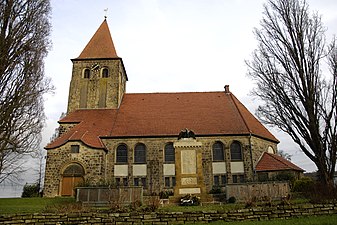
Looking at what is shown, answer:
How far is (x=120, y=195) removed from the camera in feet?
59.2

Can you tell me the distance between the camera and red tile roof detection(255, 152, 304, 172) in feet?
77.4

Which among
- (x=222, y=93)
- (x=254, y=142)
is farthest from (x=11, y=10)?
(x=222, y=93)

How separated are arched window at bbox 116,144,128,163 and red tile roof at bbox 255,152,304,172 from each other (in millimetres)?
10582

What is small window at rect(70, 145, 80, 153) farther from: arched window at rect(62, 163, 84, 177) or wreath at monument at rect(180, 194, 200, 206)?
wreath at monument at rect(180, 194, 200, 206)

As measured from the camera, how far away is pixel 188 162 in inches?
754

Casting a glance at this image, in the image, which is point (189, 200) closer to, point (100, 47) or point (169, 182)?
point (169, 182)

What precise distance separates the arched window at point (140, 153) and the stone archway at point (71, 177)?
4.53 metres

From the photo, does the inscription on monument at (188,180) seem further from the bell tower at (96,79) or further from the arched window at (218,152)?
the bell tower at (96,79)

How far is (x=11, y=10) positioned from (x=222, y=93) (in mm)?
22626

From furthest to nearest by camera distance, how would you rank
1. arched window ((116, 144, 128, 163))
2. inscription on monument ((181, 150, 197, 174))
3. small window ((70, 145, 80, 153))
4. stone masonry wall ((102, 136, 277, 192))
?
arched window ((116, 144, 128, 163)), stone masonry wall ((102, 136, 277, 192)), small window ((70, 145, 80, 153)), inscription on monument ((181, 150, 197, 174))

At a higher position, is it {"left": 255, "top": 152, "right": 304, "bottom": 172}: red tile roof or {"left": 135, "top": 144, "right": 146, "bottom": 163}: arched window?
{"left": 135, "top": 144, "right": 146, "bottom": 163}: arched window

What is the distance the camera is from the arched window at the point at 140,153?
2527 centimetres

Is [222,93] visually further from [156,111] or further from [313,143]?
[313,143]

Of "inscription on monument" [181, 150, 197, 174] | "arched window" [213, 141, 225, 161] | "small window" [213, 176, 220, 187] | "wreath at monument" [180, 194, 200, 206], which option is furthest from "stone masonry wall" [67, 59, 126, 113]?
"wreath at monument" [180, 194, 200, 206]
